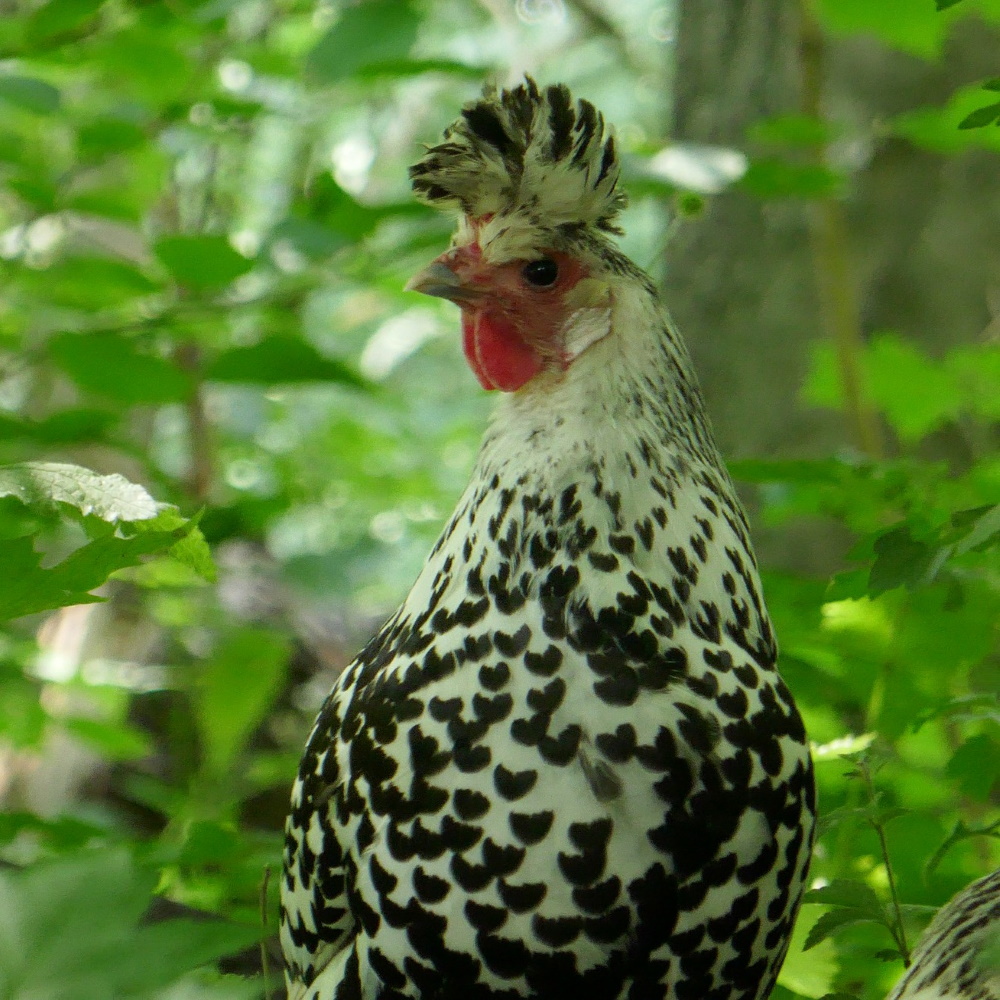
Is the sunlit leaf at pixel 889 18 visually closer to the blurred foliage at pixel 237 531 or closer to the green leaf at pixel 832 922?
the blurred foliage at pixel 237 531

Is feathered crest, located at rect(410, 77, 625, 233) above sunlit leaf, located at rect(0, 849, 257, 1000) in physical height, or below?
above

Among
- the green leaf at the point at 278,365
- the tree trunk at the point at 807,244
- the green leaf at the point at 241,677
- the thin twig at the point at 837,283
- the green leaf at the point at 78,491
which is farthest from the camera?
the tree trunk at the point at 807,244

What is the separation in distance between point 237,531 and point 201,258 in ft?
1.61

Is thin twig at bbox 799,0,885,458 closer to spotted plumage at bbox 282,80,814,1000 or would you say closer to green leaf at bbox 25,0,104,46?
spotted plumage at bbox 282,80,814,1000

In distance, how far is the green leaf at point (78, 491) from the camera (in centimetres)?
100

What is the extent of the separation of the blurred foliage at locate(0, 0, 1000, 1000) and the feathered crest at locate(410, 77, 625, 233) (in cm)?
40

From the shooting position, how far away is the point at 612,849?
1173mm

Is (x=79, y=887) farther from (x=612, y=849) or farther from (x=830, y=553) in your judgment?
(x=830, y=553)

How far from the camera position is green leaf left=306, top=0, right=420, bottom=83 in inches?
80.7

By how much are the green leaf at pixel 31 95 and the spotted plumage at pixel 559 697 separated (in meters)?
1.16

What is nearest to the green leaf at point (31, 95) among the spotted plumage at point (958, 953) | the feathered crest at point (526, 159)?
the feathered crest at point (526, 159)

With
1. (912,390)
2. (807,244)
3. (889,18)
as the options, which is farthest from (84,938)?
(807,244)

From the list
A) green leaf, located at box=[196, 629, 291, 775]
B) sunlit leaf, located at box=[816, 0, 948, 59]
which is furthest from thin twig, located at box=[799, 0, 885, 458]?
green leaf, located at box=[196, 629, 291, 775]

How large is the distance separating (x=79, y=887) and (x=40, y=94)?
191 cm
